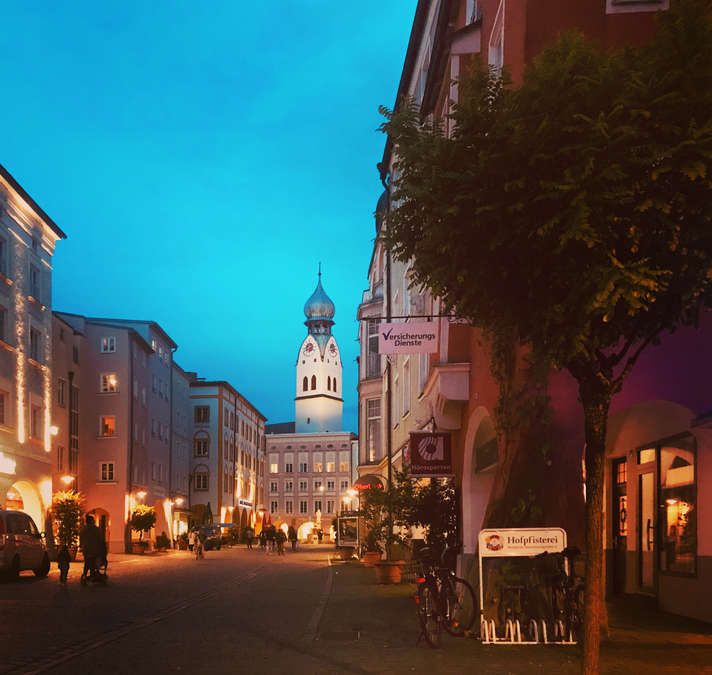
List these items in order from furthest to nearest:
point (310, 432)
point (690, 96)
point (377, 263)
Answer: point (310, 432), point (377, 263), point (690, 96)

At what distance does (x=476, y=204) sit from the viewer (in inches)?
356

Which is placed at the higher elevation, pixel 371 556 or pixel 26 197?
pixel 26 197

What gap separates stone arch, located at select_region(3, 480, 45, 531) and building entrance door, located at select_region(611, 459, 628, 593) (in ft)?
102

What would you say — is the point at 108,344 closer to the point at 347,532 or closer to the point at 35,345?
the point at 35,345

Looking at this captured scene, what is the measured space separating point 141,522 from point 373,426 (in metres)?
16.2

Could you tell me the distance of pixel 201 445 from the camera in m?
102

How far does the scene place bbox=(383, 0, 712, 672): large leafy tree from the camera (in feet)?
27.4

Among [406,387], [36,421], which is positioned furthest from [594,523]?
[36,421]

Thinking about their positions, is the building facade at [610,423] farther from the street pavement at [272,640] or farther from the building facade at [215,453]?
the building facade at [215,453]

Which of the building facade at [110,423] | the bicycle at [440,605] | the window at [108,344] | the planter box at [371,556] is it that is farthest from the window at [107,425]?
the bicycle at [440,605]

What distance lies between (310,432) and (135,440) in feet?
308

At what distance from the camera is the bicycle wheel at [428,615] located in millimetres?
13016

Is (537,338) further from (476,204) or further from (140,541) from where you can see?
(140,541)

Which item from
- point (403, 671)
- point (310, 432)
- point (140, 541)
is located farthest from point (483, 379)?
point (310, 432)
